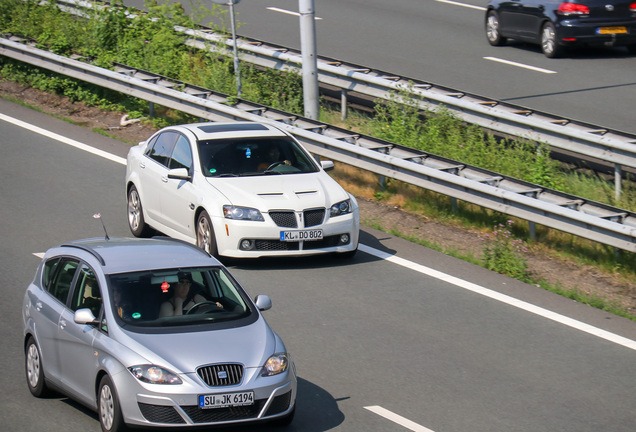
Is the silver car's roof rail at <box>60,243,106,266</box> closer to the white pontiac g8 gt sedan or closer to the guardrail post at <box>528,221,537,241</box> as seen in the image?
the white pontiac g8 gt sedan

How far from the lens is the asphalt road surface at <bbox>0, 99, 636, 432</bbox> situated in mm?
8727

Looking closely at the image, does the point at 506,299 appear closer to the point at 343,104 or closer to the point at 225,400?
the point at 225,400

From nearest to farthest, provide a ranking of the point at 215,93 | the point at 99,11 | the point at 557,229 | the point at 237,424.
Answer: the point at 237,424 < the point at 557,229 < the point at 215,93 < the point at 99,11

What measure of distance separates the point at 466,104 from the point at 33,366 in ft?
30.5

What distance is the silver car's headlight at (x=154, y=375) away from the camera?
7559 mm

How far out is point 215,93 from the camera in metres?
18.4

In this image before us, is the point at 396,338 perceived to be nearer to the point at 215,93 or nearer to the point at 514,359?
the point at 514,359

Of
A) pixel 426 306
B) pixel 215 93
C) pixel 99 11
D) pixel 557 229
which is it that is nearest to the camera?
pixel 426 306

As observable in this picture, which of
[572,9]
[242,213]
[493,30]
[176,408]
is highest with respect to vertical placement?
[176,408]

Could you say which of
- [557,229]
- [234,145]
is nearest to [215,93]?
[234,145]

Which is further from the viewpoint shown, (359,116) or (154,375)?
Result: (359,116)

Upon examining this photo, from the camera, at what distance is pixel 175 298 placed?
8492 mm

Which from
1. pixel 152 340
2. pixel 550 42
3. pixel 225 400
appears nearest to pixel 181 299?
pixel 152 340

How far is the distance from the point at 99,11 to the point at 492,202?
12199 millimetres
